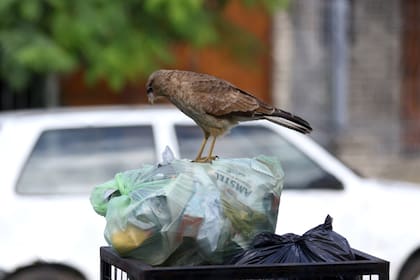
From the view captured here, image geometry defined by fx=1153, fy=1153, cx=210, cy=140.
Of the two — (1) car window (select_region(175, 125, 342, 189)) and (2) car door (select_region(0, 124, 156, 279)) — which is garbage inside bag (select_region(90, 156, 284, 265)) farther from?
(1) car window (select_region(175, 125, 342, 189))

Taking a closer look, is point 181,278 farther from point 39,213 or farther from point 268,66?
point 268,66

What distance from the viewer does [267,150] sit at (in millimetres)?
7727

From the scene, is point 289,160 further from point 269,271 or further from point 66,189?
point 269,271

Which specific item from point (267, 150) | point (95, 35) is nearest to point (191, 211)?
point (267, 150)

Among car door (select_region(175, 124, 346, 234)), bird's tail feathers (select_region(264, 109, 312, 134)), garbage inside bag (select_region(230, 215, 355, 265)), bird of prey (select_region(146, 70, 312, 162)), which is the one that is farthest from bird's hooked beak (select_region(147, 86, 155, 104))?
car door (select_region(175, 124, 346, 234))

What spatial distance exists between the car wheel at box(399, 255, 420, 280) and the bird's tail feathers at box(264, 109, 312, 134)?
378cm

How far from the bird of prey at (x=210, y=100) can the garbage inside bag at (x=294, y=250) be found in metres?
0.49

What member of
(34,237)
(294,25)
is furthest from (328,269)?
(294,25)

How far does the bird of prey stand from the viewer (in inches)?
155

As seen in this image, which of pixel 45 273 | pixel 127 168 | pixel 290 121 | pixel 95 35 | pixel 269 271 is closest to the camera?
pixel 269 271

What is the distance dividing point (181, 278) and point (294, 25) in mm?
11285

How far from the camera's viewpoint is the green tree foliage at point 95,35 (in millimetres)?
10438

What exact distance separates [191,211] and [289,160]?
4.40m

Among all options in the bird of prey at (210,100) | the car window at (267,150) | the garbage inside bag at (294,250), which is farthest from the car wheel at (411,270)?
the garbage inside bag at (294,250)
